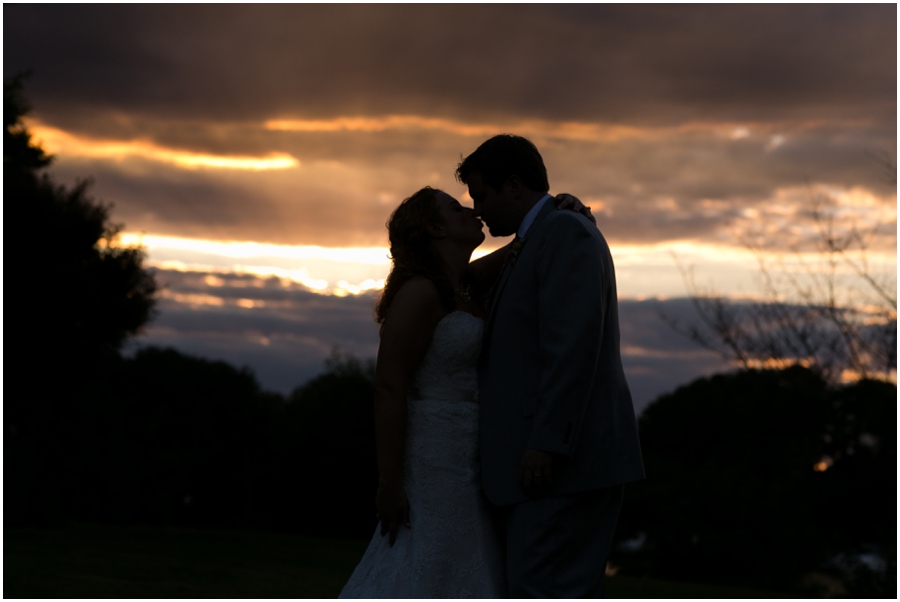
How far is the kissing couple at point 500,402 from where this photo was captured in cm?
386

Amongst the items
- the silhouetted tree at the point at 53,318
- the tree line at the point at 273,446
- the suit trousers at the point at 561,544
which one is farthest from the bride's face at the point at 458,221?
the silhouetted tree at the point at 53,318

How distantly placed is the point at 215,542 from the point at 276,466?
148 inches

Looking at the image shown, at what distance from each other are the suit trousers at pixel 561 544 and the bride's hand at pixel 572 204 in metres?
1.33

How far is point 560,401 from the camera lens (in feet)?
12.4

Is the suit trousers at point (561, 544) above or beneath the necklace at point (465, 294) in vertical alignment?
beneath

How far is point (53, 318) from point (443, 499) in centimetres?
1724

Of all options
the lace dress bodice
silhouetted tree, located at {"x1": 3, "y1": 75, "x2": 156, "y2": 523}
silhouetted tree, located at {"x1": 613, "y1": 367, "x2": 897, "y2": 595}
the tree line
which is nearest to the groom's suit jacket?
the lace dress bodice

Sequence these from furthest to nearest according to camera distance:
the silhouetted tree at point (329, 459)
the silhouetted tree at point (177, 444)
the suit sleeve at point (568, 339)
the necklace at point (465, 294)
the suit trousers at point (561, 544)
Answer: the silhouetted tree at point (329, 459), the silhouetted tree at point (177, 444), the necklace at point (465, 294), the suit trousers at point (561, 544), the suit sleeve at point (568, 339)

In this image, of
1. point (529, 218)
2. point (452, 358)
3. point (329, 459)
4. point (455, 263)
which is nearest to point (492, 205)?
point (529, 218)

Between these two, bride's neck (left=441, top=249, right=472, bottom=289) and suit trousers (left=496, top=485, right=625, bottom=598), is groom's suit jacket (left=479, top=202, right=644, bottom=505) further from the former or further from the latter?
bride's neck (left=441, top=249, right=472, bottom=289)

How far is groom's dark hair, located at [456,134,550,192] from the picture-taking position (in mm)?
4246

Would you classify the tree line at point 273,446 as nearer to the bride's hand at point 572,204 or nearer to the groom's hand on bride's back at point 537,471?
the bride's hand at point 572,204

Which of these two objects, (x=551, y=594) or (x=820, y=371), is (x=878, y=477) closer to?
(x=820, y=371)

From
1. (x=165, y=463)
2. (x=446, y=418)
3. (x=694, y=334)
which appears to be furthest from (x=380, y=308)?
(x=165, y=463)
